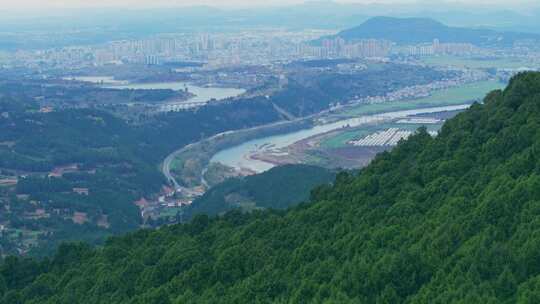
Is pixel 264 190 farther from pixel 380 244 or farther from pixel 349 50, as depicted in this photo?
pixel 349 50

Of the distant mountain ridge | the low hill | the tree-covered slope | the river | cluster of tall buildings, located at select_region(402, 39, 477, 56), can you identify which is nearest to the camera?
the tree-covered slope

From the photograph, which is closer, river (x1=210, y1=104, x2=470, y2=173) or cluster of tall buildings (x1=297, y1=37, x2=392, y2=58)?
river (x1=210, y1=104, x2=470, y2=173)

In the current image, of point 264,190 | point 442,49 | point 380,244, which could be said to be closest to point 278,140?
point 264,190

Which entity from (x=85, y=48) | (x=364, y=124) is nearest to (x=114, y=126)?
(x=364, y=124)

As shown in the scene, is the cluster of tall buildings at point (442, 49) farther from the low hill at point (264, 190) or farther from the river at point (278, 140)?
the low hill at point (264, 190)

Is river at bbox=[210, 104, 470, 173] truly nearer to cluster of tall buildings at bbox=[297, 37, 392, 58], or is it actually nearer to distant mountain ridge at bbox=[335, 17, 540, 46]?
cluster of tall buildings at bbox=[297, 37, 392, 58]

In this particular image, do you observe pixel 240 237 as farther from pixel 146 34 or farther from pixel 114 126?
pixel 146 34

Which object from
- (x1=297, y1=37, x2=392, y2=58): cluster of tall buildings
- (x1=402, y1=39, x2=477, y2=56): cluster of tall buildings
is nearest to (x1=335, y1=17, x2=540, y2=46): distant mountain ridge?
(x1=402, y1=39, x2=477, y2=56): cluster of tall buildings
